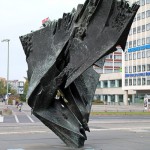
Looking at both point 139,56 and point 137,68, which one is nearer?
point 139,56

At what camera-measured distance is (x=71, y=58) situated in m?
12.6

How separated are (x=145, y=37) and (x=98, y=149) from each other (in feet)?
237

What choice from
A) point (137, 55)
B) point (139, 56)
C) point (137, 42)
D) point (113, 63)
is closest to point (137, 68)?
point (139, 56)

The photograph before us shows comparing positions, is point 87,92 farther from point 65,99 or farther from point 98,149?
point 98,149

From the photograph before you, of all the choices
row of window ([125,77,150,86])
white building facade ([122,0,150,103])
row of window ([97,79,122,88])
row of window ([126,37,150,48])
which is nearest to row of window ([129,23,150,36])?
white building facade ([122,0,150,103])

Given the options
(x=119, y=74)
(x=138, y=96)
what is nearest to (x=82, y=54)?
(x=138, y=96)

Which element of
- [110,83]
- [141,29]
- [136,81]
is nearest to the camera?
[141,29]

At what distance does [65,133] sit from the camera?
13359 mm

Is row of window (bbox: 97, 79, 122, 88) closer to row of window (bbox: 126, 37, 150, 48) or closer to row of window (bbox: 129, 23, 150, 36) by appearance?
row of window (bbox: 126, 37, 150, 48)

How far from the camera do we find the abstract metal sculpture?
1190cm

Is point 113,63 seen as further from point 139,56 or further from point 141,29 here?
point 141,29

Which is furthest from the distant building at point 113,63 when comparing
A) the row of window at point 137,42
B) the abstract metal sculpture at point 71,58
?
the abstract metal sculpture at point 71,58

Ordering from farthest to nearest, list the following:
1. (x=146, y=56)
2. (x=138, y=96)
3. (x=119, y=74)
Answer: (x=119, y=74), (x=138, y=96), (x=146, y=56)

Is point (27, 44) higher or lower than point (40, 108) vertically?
higher
